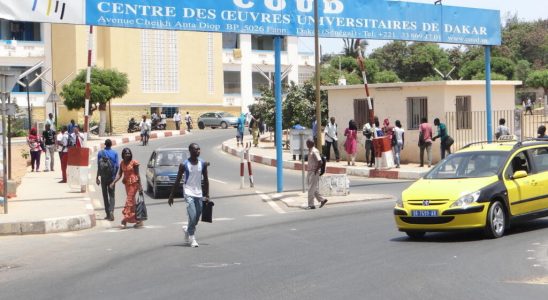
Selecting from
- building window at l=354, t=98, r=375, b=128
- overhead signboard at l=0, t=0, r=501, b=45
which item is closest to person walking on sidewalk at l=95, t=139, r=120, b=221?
overhead signboard at l=0, t=0, r=501, b=45

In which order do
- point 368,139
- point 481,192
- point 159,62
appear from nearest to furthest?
1. point 481,192
2. point 368,139
3. point 159,62

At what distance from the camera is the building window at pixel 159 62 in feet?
227

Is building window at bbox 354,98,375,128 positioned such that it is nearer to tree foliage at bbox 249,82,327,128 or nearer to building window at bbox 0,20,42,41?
tree foliage at bbox 249,82,327,128

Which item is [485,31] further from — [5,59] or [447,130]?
[5,59]

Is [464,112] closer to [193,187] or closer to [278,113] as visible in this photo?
[278,113]

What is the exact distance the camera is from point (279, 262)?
38.3 feet

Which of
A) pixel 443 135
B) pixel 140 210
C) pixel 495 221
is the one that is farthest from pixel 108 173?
pixel 443 135

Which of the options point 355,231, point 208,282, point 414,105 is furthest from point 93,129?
point 208,282

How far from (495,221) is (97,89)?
45.0 meters

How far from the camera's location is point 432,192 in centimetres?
1326

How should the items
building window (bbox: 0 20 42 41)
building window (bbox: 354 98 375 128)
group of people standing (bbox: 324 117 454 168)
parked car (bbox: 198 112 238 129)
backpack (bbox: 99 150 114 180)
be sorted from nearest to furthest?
backpack (bbox: 99 150 114 180) → group of people standing (bbox: 324 117 454 168) → building window (bbox: 354 98 375 128) → building window (bbox: 0 20 42 41) → parked car (bbox: 198 112 238 129)

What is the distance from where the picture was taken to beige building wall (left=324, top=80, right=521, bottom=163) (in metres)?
30.6

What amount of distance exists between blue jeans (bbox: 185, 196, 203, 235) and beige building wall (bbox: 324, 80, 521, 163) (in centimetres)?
1810

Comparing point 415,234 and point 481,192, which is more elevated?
point 481,192
